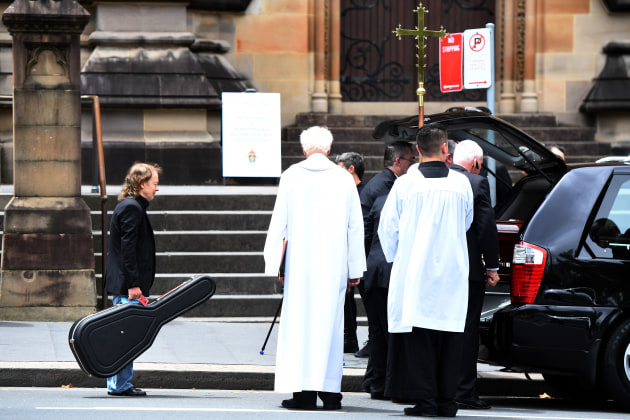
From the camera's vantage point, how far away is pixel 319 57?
17.9 m

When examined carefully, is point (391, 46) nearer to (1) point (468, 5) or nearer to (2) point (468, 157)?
(1) point (468, 5)

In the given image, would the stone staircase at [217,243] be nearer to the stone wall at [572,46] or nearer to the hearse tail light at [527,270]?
the hearse tail light at [527,270]

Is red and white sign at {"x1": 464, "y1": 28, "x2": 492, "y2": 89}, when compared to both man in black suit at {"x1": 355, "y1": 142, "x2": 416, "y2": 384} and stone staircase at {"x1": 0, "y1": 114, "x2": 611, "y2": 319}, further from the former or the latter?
man in black suit at {"x1": 355, "y1": 142, "x2": 416, "y2": 384}

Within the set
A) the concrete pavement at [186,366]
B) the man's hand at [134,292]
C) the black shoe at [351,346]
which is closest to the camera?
the man's hand at [134,292]

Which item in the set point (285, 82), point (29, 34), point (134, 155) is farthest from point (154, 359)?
point (285, 82)

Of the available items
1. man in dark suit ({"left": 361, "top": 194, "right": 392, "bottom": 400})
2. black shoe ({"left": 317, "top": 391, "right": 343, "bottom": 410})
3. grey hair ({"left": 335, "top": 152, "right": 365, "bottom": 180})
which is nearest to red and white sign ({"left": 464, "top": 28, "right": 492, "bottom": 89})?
grey hair ({"left": 335, "top": 152, "right": 365, "bottom": 180})

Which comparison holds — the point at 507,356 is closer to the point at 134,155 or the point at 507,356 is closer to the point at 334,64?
the point at 134,155

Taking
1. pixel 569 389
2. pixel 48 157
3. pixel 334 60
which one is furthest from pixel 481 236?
pixel 334 60

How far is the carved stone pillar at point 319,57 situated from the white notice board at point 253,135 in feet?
6.28

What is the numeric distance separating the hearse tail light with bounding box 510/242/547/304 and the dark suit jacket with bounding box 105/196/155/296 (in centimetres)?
251

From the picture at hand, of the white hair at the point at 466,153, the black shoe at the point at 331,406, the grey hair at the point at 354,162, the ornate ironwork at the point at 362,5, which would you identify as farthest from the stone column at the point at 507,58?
the black shoe at the point at 331,406

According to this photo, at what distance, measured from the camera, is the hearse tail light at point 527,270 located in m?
8.21

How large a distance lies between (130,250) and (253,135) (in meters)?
7.45

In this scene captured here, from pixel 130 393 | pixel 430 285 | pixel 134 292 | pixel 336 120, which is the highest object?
pixel 336 120
